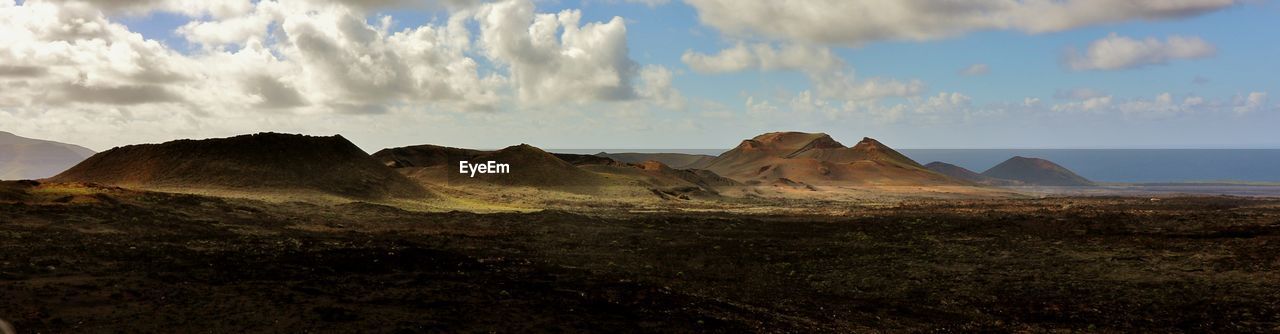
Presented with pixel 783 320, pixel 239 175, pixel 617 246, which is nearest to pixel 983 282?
pixel 783 320

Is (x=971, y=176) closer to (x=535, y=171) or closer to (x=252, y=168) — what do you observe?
(x=535, y=171)

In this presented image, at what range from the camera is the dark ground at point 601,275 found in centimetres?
1262

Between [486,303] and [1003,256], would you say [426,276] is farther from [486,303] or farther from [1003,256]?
[1003,256]

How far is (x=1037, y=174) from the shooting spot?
127 m

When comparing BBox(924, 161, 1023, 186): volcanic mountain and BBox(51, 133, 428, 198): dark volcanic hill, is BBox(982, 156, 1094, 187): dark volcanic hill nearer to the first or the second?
BBox(924, 161, 1023, 186): volcanic mountain

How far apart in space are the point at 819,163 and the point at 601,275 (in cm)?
10010
